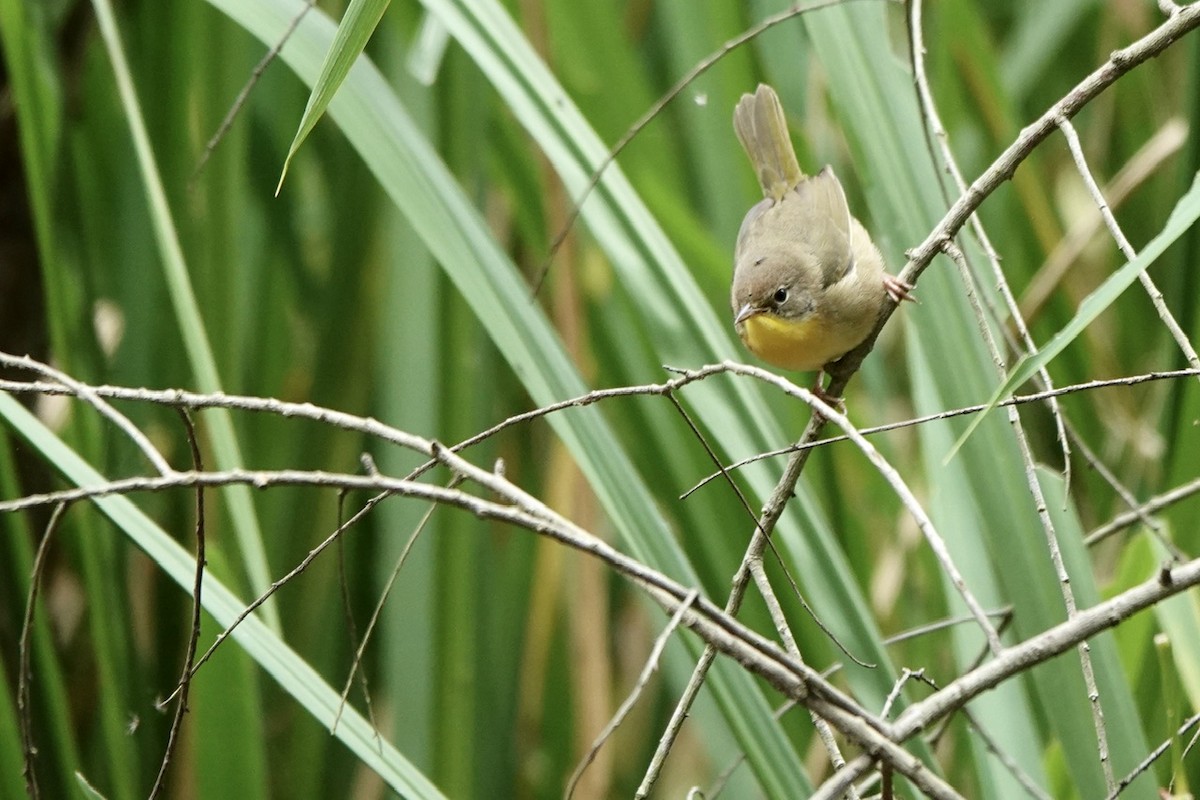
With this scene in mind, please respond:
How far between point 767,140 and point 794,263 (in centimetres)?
24

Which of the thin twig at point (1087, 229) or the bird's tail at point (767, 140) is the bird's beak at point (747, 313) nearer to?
the bird's tail at point (767, 140)

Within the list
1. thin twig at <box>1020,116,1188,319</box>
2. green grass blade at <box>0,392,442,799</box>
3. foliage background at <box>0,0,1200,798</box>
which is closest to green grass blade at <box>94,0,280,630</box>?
foliage background at <box>0,0,1200,798</box>

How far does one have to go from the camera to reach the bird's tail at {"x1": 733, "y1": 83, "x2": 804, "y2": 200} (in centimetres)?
203

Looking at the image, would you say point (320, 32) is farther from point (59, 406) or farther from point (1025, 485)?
point (59, 406)

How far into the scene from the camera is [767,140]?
212 centimetres

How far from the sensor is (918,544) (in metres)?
2.25

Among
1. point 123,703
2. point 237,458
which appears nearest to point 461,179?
point 237,458

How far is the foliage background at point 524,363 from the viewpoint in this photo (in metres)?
1.50

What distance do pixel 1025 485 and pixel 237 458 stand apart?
0.91m

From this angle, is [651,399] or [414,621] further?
[414,621]

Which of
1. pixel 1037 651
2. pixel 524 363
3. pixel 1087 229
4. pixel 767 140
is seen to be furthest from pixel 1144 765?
pixel 1087 229

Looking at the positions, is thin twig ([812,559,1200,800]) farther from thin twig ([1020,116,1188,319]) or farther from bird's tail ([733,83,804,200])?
thin twig ([1020,116,1188,319])

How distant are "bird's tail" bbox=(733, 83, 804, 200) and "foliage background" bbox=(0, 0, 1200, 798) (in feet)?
0.13

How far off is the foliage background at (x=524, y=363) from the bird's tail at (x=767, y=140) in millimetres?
39
